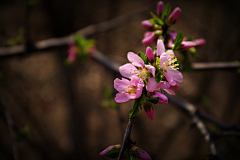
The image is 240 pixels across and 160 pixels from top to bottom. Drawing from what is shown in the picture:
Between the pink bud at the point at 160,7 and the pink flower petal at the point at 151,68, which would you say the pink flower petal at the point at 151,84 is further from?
the pink bud at the point at 160,7

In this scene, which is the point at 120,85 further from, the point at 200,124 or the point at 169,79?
the point at 200,124

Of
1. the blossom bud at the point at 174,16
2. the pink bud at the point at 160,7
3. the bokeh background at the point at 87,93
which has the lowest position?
the bokeh background at the point at 87,93

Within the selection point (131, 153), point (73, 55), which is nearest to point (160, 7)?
point (131, 153)

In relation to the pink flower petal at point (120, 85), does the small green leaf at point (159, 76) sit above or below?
above

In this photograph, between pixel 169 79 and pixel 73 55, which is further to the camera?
pixel 73 55

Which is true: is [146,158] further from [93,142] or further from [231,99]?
[231,99]

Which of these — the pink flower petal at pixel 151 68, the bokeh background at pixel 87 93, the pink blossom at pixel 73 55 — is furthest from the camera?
the bokeh background at pixel 87 93

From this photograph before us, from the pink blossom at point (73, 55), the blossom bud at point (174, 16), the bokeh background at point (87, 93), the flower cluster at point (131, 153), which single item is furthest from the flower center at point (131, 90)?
the bokeh background at point (87, 93)

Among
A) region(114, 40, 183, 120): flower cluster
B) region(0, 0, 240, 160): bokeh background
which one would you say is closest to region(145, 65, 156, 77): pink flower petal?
region(114, 40, 183, 120): flower cluster
